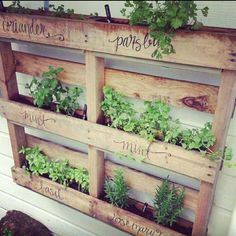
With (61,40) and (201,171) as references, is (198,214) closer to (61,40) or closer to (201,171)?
(201,171)

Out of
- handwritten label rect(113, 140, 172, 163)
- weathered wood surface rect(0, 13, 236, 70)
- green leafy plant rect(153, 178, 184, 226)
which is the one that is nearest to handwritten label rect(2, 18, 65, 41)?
weathered wood surface rect(0, 13, 236, 70)

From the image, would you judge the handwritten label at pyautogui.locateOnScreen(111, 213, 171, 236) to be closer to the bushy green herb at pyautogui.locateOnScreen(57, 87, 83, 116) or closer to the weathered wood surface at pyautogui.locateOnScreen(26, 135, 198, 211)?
the weathered wood surface at pyautogui.locateOnScreen(26, 135, 198, 211)

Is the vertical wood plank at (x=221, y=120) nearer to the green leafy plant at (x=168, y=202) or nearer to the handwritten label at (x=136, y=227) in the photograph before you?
the green leafy plant at (x=168, y=202)

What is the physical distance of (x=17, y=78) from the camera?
197cm

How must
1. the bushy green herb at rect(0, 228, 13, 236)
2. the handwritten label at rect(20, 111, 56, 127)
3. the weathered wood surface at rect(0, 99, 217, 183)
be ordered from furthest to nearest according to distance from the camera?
the bushy green herb at rect(0, 228, 13, 236) → the handwritten label at rect(20, 111, 56, 127) → the weathered wood surface at rect(0, 99, 217, 183)

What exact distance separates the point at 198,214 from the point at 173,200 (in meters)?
0.14

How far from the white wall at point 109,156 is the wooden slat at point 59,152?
0.08 meters

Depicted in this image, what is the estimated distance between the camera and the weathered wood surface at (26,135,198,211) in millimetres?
1556

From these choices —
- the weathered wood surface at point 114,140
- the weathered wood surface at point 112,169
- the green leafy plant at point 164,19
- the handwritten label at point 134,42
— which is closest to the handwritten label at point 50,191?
the weathered wood surface at point 112,169

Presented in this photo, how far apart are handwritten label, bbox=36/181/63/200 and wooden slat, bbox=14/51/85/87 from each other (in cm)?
69

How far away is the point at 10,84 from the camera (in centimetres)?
180

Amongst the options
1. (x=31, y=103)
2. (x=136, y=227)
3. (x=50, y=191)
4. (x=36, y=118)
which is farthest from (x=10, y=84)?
(x=136, y=227)

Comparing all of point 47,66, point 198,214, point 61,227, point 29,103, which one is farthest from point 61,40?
point 61,227

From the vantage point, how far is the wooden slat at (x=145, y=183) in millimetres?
1542
